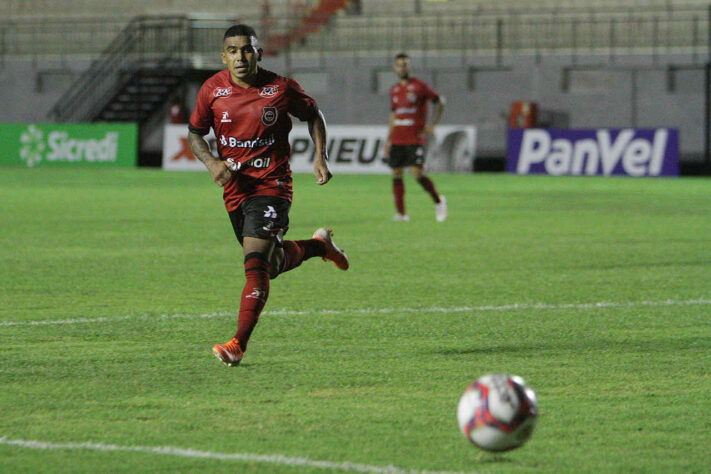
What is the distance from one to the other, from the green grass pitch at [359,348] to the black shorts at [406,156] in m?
1.80

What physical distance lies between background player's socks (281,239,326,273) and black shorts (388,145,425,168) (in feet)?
30.1

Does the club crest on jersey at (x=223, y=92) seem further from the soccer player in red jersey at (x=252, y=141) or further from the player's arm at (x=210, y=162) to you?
the player's arm at (x=210, y=162)

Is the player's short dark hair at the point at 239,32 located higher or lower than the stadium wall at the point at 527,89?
higher

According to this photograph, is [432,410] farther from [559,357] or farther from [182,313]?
[182,313]

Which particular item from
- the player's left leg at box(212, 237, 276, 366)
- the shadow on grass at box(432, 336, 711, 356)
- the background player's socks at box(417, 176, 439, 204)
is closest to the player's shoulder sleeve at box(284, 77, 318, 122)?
the player's left leg at box(212, 237, 276, 366)

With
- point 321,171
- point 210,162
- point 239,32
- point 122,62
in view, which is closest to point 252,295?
point 210,162

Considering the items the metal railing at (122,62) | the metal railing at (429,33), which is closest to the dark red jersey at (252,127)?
the metal railing at (429,33)

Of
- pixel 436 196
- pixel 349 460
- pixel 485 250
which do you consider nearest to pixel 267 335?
pixel 349 460

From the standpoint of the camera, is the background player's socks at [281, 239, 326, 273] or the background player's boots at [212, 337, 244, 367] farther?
the background player's socks at [281, 239, 326, 273]

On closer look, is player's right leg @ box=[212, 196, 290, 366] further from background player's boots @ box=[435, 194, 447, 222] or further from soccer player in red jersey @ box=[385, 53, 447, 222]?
soccer player in red jersey @ box=[385, 53, 447, 222]

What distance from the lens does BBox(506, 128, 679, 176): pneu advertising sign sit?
1191 inches

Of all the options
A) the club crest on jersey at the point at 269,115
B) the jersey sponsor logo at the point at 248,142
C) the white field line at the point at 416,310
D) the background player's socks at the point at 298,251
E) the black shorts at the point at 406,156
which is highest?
the club crest on jersey at the point at 269,115

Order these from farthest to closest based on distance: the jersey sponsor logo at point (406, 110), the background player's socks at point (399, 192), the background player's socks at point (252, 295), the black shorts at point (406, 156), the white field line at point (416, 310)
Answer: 1. the jersey sponsor logo at point (406, 110)
2. the black shorts at point (406, 156)
3. the background player's socks at point (399, 192)
4. the white field line at point (416, 310)
5. the background player's socks at point (252, 295)

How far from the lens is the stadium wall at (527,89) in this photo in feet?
107
